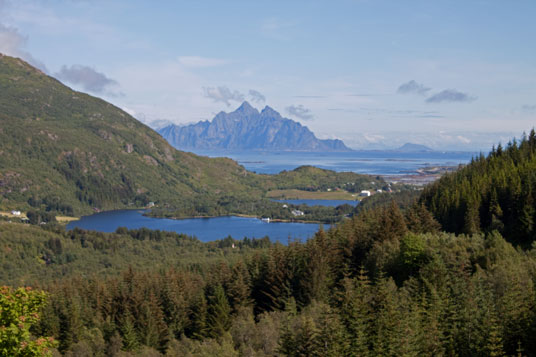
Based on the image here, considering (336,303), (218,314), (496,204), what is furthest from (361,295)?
(496,204)

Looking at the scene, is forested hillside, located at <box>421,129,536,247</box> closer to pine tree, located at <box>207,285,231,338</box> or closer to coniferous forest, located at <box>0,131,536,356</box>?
coniferous forest, located at <box>0,131,536,356</box>

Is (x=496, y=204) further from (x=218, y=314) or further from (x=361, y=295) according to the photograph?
(x=361, y=295)

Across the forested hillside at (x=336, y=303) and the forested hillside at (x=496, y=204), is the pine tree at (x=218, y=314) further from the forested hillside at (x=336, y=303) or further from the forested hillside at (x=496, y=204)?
the forested hillside at (x=496, y=204)

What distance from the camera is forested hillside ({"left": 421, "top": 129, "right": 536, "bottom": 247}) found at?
7094cm

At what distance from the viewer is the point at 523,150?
10756 cm

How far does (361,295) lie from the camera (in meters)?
39.1

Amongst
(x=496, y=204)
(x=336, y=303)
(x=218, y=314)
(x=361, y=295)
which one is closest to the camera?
(x=361, y=295)

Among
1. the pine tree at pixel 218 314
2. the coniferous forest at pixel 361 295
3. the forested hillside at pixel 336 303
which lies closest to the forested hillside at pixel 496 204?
the coniferous forest at pixel 361 295

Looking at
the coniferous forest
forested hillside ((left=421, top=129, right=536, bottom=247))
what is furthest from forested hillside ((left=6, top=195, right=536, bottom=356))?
forested hillside ((left=421, top=129, right=536, bottom=247))

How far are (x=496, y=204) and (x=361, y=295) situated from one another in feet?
165

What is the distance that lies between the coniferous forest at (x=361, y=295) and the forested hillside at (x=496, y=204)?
0.22 meters

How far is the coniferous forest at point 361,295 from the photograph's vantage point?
3291 cm

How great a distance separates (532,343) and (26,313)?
29.8m

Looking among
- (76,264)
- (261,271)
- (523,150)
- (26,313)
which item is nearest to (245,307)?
(261,271)
